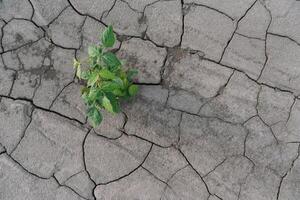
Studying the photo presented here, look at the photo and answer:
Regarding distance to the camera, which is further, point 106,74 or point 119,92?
point 119,92

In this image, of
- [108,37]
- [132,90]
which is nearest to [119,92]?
[132,90]

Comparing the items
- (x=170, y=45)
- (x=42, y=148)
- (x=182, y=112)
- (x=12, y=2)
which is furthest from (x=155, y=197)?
(x=12, y=2)

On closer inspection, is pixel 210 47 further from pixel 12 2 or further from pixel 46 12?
pixel 12 2

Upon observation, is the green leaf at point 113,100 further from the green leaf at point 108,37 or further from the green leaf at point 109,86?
the green leaf at point 108,37

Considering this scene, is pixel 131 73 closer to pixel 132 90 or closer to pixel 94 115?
pixel 132 90

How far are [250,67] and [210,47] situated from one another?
0.99 ft

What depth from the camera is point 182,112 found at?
2953mm

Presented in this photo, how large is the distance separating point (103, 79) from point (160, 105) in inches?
19.6

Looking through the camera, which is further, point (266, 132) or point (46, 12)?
point (46, 12)

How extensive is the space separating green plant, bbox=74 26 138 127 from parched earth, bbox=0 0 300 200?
0.23m

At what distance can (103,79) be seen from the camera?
2.65 m

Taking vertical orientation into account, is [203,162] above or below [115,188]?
above

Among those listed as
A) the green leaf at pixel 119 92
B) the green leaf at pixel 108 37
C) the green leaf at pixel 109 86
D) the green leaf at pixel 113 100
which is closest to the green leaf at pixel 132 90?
the green leaf at pixel 119 92

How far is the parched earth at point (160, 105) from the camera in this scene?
2.86 metres
